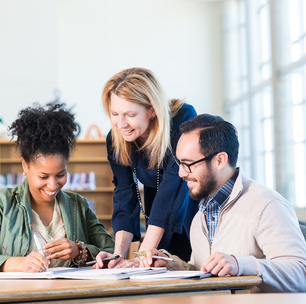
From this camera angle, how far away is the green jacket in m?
1.65

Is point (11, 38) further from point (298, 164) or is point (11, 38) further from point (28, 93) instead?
point (298, 164)

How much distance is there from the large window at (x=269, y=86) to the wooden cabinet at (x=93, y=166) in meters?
2.41

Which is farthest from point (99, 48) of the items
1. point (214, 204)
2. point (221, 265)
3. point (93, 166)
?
point (221, 265)

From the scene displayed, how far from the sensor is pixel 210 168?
150 centimetres

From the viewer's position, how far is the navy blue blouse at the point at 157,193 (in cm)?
171

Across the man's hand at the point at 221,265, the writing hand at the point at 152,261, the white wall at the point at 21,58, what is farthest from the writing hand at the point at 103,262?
the white wall at the point at 21,58

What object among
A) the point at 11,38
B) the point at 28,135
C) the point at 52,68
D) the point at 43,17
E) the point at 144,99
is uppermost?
the point at 43,17

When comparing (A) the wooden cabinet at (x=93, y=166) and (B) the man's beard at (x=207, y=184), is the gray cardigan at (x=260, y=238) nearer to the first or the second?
(B) the man's beard at (x=207, y=184)

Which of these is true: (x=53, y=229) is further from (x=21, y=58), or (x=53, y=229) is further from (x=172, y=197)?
(x=21, y=58)

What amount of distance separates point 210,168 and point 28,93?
5.82 m

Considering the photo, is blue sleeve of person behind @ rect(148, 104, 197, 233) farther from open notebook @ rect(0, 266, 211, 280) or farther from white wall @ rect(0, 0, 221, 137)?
white wall @ rect(0, 0, 221, 137)

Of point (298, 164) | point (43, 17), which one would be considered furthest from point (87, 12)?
point (298, 164)

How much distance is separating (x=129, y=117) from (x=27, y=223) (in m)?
0.63

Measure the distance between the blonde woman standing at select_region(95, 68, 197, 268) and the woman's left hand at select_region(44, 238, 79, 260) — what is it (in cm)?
22
